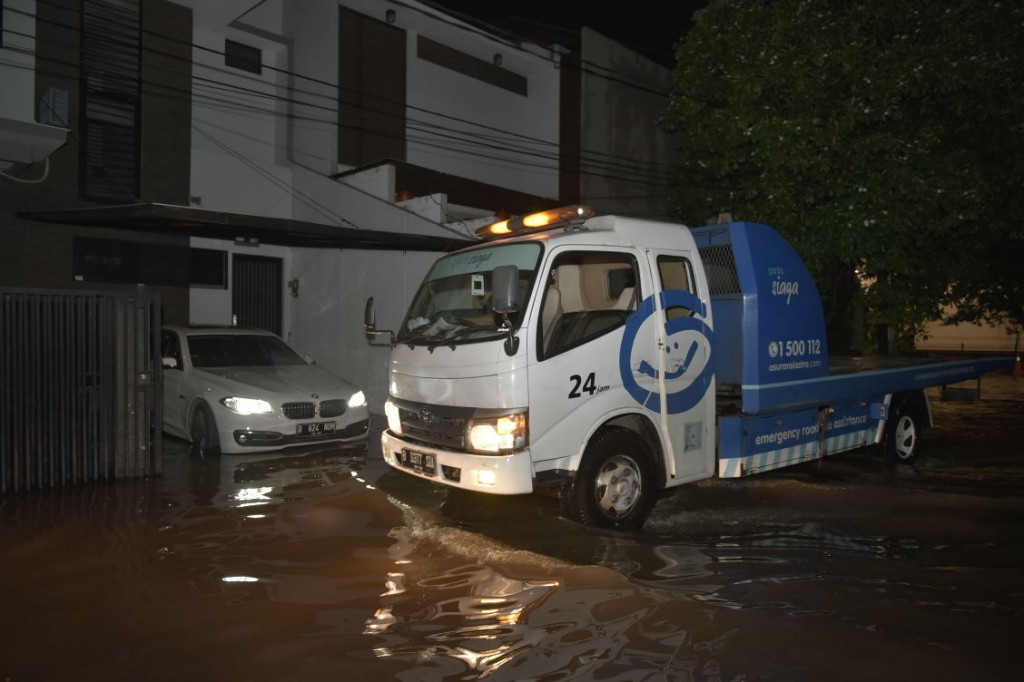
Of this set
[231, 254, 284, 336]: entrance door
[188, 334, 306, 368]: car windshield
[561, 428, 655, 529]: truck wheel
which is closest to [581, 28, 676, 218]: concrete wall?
[231, 254, 284, 336]: entrance door

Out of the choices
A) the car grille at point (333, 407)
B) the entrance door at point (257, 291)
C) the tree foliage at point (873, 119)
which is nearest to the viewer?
the car grille at point (333, 407)

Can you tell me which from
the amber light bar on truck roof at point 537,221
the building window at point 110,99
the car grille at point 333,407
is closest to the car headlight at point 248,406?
the car grille at point 333,407

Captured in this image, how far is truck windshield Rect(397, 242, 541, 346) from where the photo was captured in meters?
6.03

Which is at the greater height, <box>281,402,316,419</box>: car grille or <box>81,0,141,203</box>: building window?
<box>81,0,141,203</box>: building window

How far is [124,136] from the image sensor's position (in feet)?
45.7

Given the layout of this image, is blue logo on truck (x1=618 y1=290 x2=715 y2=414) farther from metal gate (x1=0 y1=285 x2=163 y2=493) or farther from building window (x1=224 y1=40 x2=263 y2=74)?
building window (x1=224 y1=40 x2=263 y2=74)

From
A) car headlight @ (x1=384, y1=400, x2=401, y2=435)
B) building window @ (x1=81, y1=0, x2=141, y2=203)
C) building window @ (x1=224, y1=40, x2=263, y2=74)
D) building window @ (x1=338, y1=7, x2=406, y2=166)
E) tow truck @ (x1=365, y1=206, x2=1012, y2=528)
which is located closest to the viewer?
tow truck @ (x1=365, y1=206, x2=1012, y2=528)

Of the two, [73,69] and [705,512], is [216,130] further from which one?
[705,512]

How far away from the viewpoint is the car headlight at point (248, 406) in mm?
9164

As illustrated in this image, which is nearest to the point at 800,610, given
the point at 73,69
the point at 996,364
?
the point at 996,364

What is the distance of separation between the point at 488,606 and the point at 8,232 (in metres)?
11.7

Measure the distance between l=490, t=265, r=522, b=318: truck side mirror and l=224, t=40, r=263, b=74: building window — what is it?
524 inches

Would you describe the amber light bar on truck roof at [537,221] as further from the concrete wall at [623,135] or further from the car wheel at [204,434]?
the concrete wall at [623,135]

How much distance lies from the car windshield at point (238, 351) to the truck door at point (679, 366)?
5.99m
